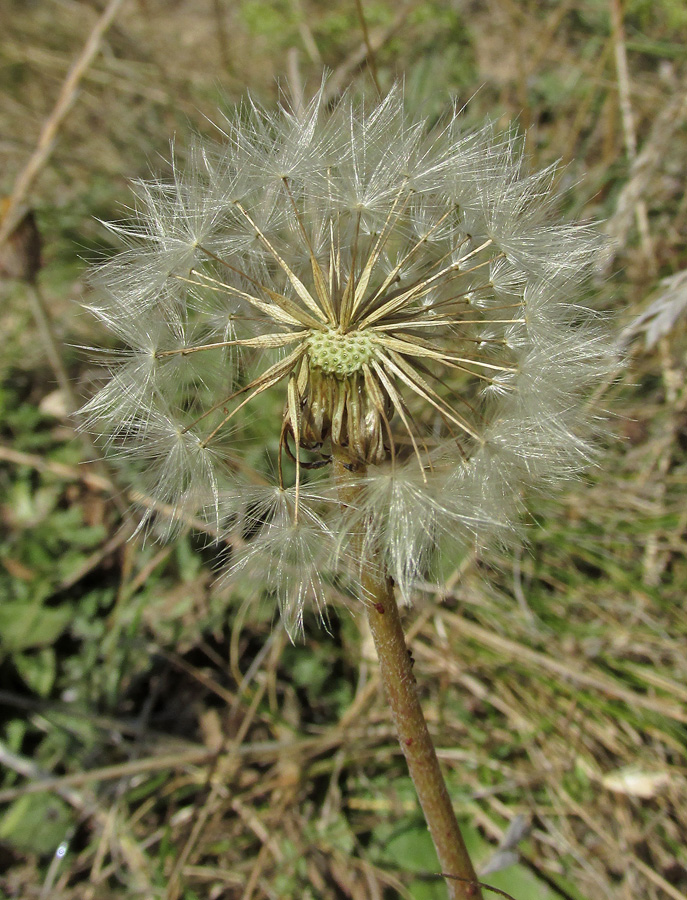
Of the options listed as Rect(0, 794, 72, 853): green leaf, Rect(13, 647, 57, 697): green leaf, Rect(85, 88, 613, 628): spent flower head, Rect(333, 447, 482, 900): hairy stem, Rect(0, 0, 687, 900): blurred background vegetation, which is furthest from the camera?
Rect(13, 647, 57, 697): green leaf

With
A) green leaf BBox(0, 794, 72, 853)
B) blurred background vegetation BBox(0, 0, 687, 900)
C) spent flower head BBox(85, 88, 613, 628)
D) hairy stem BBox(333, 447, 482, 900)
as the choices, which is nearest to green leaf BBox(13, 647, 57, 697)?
blurred background vegetation BBox(0, 0, 687, 900)

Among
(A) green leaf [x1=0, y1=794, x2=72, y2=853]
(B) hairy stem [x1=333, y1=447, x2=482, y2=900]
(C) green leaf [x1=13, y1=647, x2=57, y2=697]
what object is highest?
(B) hairy stem [x1=333, y1=447, x2=482, y2=900]

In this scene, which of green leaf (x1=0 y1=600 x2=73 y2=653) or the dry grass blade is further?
green leaf (x1=0 y1=600 x2=73 y2=653)

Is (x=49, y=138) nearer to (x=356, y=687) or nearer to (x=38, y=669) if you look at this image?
(x=38, y=669)

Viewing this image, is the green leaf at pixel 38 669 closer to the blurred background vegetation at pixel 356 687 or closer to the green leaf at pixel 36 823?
the blurred background vegetation at pixel 356 687

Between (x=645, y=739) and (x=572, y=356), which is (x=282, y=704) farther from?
(x=572, y=356)

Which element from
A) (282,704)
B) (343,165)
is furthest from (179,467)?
(282,704)

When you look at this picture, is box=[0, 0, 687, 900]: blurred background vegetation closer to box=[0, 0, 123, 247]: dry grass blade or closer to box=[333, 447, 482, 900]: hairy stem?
→ box=[0, 0, 123, 247]: dry grass blade

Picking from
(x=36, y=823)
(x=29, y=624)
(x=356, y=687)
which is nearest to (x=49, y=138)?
(x=29, y=624)
